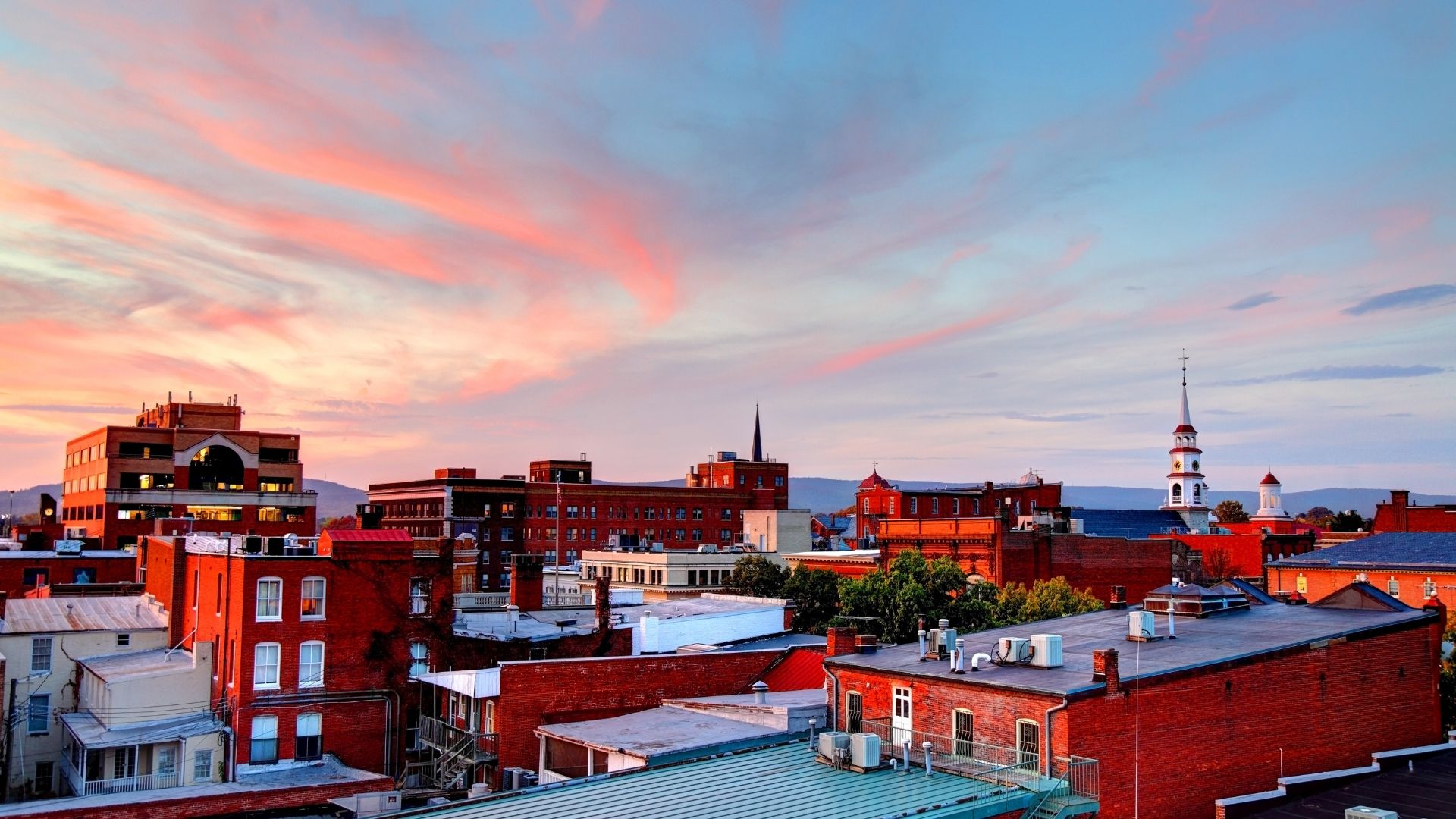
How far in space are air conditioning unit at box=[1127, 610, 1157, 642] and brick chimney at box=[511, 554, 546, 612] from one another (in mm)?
37105

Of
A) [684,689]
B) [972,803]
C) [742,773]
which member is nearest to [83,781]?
[684,689]

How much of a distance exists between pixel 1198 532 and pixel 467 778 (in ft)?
400

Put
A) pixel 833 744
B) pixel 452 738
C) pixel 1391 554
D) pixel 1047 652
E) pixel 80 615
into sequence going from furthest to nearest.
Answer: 1. pixel 1391 554
2. pixel 80 615
3. pixel 452 738
4. pixel 1047 652
5. pixel 833 744

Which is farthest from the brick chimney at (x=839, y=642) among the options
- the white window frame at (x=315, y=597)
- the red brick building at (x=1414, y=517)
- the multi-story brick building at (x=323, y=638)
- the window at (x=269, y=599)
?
the red brick building at (x=1414, y=517)

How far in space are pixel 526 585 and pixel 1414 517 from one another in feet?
306

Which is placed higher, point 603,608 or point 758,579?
point 603,608

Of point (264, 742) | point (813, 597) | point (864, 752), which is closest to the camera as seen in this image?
point (864, 752)

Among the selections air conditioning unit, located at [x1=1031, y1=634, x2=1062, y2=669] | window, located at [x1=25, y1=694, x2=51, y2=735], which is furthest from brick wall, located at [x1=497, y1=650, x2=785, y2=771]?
window, located at [x1=25, y1=694, x2=51, y2=735]

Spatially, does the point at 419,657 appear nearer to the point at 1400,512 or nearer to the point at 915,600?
the point at 915,600

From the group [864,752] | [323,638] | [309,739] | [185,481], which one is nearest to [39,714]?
[309,739]

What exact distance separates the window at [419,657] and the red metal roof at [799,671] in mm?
15307

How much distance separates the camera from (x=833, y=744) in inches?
1206

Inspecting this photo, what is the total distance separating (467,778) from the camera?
143 feet

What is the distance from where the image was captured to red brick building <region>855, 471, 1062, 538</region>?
14012cm
